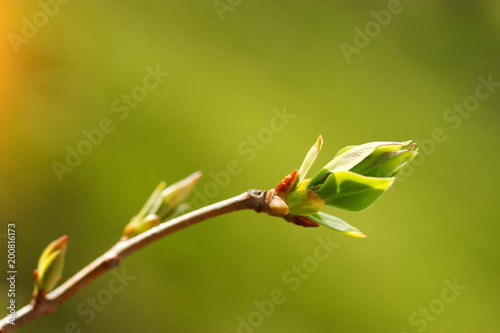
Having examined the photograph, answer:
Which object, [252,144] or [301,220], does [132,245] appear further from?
[252,144]

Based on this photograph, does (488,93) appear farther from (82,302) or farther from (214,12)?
(82,302)

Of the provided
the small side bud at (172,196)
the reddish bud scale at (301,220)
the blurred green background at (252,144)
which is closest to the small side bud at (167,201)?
the small side bud at (172,196)

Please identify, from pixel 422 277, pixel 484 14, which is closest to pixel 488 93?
pixel 484 14

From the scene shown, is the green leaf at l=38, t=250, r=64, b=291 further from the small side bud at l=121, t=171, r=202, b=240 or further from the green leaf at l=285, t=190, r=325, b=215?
the green leaf at l=285, t=190, r=325, b=215

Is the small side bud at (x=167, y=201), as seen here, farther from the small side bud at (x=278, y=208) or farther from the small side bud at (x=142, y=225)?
the small side bud at (x=278, y=208)

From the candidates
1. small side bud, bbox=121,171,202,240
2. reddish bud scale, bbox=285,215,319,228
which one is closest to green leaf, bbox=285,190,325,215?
reddish bud scale, bbox=285,215,319,228
